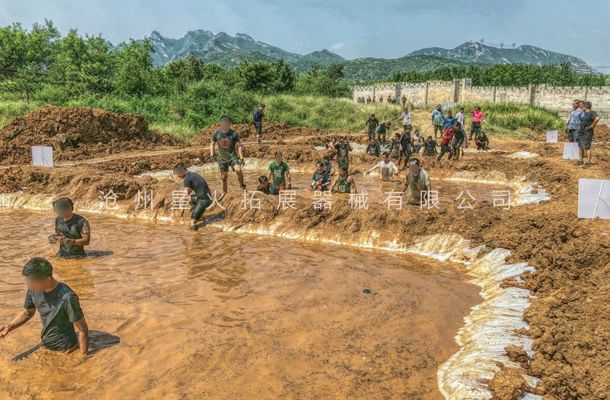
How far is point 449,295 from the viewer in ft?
19.5

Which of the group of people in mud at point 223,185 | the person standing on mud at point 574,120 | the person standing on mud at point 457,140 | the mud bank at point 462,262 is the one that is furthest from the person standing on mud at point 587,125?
the person standing on mud at point 457,140

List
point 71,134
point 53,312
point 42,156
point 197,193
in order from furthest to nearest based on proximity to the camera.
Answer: point 71,134, point 42,156, point 197,193, point 53,312

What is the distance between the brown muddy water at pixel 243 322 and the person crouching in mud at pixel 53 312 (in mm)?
164

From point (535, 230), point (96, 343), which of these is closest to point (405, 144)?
point (535, 230)

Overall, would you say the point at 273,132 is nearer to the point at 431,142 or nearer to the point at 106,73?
the point at 431,142

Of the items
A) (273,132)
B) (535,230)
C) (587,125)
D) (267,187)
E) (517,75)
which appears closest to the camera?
(535,230)

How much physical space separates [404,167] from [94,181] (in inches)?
374

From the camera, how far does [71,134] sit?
16.9 meters

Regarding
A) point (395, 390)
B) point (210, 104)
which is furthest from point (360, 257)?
point (210, 104)

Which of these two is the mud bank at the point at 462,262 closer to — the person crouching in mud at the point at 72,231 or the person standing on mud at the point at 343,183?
the person standing on mud at the point at 343,183

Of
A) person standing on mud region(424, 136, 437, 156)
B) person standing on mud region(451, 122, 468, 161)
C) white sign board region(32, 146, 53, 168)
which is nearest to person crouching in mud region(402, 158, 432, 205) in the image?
person standing on mud region(451, 122, 468, 161)

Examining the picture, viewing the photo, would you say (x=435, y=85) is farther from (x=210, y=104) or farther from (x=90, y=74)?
(x=90, y=74)

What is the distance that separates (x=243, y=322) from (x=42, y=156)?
35.5 feet

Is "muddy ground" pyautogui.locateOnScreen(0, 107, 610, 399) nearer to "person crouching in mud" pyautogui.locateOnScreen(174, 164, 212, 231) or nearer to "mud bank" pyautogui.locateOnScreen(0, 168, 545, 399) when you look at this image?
"mud bank" pyautogui.locateOnScreen(0, 168, 545, 399)
